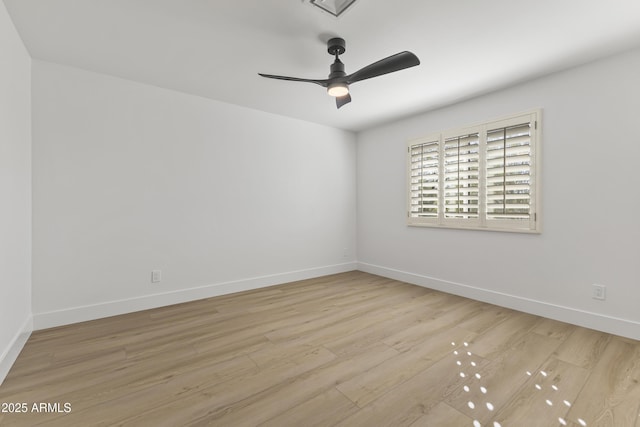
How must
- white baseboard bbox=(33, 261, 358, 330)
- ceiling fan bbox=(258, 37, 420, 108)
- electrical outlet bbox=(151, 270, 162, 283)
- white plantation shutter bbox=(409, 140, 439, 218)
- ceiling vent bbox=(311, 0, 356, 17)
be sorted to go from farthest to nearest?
white plantation shutter bbox=(409, 140, 439, 218)
electrical outlet bbox=(151, 270, 162, 283)
white baseboard bbox=(33, 261, 358, 330)
ceiling fan bbox=(258, 37, 420, 108)
ceiling vent bbox=(311, 0, 356, 17)

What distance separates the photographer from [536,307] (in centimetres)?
293

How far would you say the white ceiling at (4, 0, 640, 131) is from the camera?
6.35ft

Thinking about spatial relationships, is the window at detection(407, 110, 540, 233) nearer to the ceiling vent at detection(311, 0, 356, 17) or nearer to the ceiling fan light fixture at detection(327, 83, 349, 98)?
the ceiling fan light fixture at detection(327, 83, 349, 98)

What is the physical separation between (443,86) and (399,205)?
180 centimetres

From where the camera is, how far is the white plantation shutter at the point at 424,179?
12.8 ft

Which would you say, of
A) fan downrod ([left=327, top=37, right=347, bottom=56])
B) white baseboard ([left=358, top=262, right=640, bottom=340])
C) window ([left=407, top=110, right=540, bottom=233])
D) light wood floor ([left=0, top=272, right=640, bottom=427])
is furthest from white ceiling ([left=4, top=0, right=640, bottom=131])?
light wood floor ([left=0, top=272, right=640, bottom=427])

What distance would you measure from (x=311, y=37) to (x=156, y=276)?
2.91 m

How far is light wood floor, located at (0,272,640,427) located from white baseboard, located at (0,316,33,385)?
0.06 meters

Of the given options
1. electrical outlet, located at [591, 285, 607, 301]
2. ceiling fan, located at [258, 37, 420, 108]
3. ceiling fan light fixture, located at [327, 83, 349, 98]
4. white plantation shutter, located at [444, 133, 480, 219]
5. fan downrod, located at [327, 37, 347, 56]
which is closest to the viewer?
ceiling fan, located at [258, 37, 420, 108]

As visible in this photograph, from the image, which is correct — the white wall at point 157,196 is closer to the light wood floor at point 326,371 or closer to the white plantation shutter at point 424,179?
the light wood floor at point 326,371

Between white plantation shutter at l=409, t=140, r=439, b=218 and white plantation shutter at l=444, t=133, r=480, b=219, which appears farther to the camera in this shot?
white plantation shutter at l=409, t=140, r=439, b=218

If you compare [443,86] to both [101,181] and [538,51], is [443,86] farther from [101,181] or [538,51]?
[101,181]

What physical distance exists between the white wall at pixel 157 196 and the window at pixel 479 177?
1616 mm

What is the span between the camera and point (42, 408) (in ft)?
5.13
